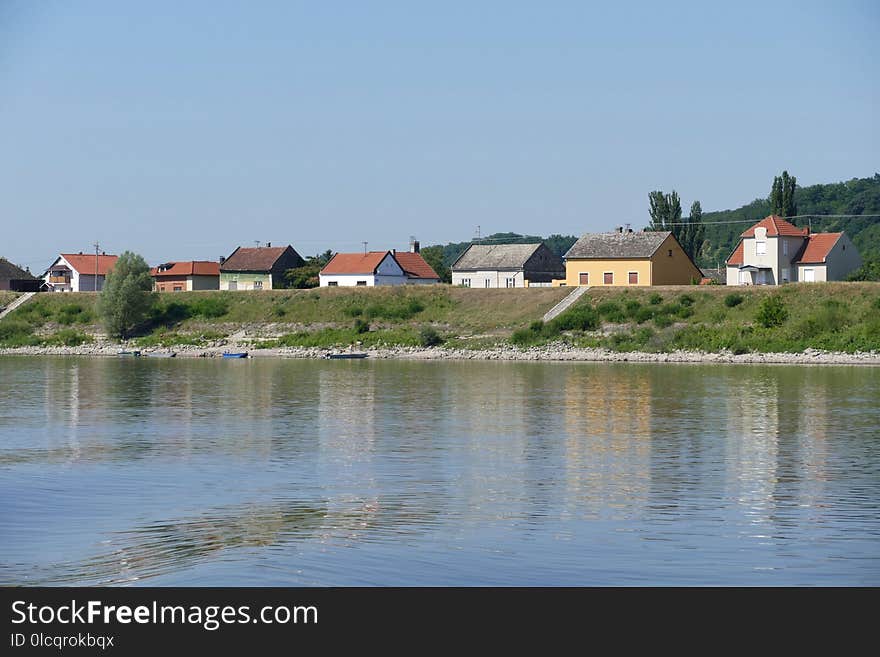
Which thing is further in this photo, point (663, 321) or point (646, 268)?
point (646, 268)

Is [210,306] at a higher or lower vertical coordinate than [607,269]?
lower

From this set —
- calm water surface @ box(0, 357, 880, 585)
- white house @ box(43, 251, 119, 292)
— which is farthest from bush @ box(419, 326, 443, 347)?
white house @ box(43, 251, 119, 292)

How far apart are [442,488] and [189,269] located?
288 ft

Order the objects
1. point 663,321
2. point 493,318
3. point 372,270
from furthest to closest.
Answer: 1. point 372,270
2. point 493,318
3. point 663,321

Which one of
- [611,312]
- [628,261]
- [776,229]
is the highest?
[776,229]

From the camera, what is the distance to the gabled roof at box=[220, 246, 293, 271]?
98188 millimetres

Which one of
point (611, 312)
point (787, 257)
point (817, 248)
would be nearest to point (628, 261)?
point (611, 312)

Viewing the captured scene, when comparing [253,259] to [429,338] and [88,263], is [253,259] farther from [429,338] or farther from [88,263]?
[429,338]

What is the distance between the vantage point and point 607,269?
76.0 m

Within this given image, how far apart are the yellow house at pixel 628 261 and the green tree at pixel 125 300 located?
1114 inches

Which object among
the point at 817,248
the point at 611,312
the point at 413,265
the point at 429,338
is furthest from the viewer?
the point at 413,265
